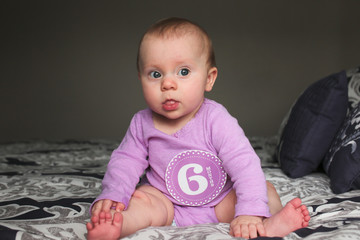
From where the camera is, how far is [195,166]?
1.08 metres

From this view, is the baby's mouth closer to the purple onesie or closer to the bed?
the purple onesie

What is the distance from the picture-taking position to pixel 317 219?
98 cm

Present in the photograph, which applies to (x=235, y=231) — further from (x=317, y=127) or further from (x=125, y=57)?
(x=125, y=57)

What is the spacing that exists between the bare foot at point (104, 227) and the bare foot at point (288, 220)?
32cm

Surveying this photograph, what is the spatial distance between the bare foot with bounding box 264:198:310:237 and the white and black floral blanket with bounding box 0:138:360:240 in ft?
0.06

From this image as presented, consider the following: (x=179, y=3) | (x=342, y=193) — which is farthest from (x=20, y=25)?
(x=342, y=193)

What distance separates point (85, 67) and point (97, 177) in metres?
2.68

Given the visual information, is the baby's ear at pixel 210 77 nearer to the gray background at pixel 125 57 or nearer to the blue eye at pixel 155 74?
the blue eye at pixel 155 74

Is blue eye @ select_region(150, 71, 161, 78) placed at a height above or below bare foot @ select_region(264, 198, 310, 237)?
above

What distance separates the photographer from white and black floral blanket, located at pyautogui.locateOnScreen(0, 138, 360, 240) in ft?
2.90

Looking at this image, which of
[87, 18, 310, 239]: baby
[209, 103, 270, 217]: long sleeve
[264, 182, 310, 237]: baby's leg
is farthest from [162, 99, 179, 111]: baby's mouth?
[264, 182, 310, 237]: baby's leg

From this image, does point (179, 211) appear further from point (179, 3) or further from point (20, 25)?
point (20, 25)

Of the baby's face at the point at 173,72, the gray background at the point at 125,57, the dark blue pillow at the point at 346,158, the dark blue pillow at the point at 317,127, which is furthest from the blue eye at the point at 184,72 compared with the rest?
the gray background at the point at 125,57

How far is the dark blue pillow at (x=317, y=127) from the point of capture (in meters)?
1.52
